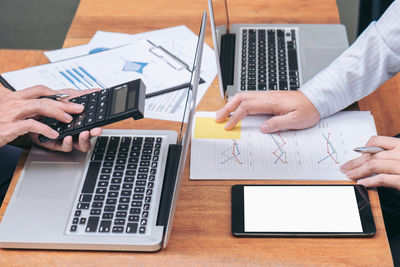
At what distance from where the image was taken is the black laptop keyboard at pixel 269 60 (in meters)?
1.00

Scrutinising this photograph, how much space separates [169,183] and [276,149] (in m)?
0.23

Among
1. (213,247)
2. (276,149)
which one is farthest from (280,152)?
(213,247)

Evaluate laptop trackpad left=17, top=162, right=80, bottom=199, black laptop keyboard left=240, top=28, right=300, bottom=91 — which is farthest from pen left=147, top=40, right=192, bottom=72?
laptop trackpad left=17, top=162, right=80, bottom=199

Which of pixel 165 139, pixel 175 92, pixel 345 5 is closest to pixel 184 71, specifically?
pixel 175 92

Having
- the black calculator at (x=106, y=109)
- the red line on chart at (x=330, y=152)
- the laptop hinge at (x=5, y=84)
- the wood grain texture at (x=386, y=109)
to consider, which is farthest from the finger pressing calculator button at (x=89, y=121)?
the wood grain texture at (x=386, y=109)

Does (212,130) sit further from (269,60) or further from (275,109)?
(269,60)

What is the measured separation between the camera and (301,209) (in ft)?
2.54

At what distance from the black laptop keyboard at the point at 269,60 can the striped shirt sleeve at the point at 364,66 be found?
0.07 meters

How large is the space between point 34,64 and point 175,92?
0.39 m

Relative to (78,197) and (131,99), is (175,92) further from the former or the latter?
(78,197)

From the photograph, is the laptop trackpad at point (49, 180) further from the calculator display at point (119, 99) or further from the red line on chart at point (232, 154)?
the red line on chart at point (232, 154)

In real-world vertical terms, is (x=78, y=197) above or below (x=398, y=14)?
below

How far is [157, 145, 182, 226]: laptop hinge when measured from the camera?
0.75 m

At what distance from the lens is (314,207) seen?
77 centimetres
